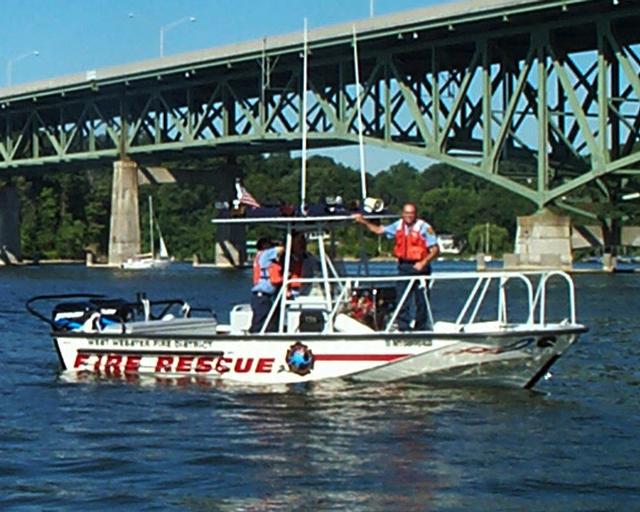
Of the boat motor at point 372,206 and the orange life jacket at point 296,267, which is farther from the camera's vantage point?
the orange life jacket at point 296,267

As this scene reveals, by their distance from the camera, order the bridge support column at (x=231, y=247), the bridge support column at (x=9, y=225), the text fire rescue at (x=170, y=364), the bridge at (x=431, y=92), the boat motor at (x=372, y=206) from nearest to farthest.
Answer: the boat motor at (x=372, y=206) < the text fire rescue at (x=170, y=364) < the bridge at (x=431, y=92) < the bridge support column at (x=231, y=247) < the bridge support column at (x=9, y=225)

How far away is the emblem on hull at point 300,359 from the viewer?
2248cm

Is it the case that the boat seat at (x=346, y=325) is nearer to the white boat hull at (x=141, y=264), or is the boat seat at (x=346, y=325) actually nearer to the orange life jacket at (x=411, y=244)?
the orange life jacket at (x=411, y=244)

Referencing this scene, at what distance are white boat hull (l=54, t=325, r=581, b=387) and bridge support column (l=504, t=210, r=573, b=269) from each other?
52.0 meters

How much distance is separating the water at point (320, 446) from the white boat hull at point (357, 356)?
273mm

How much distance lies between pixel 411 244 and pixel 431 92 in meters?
59.9

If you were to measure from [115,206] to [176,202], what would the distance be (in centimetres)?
5905

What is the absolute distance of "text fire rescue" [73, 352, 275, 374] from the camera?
2305cm

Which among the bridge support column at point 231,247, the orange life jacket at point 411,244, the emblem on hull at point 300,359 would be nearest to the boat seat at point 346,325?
the emblem on hull at point 300,359

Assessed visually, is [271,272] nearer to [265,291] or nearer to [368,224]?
[265,291]

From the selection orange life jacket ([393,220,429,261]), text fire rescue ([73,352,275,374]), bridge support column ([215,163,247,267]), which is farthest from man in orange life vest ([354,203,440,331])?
bridge support column ([215,163,247,267])

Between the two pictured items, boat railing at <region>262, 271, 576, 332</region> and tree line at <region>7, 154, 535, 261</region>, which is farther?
tree line at <region>7, 154, 535, 261</region>

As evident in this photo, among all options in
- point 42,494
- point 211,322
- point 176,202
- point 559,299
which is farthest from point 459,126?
point 176,202

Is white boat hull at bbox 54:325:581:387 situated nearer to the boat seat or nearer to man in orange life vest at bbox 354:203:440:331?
the boat seat
